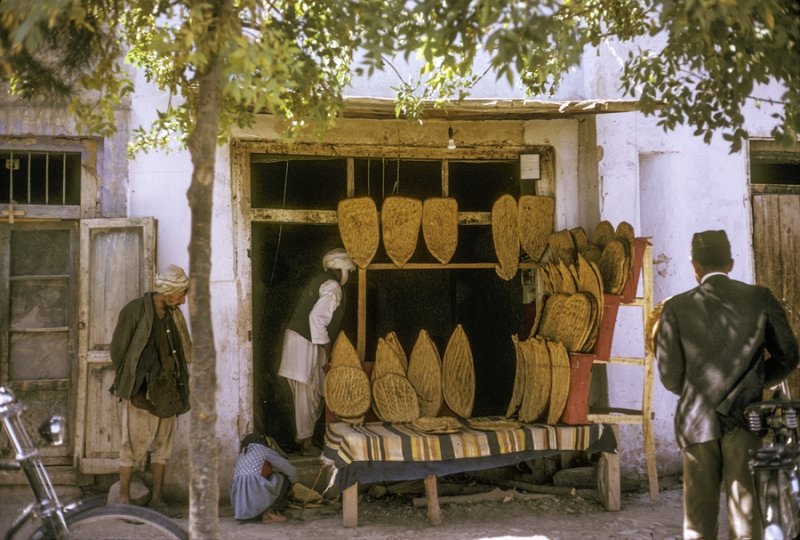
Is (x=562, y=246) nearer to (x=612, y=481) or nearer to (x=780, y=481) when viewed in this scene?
(x=612, y=481)

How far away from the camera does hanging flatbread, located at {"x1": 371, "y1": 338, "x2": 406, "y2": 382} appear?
6016 millimetres

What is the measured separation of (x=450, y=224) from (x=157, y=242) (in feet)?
7.48

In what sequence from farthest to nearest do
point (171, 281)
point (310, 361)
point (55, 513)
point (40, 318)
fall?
point (310, 361) < point (40, 318) < point (171, 281) < point (55, 513)

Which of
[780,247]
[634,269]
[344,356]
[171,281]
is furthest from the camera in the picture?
[780,247]

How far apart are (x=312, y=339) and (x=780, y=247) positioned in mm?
4130

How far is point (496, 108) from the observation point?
18.5 feet

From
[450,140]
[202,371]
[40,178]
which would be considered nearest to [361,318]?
[450,140]

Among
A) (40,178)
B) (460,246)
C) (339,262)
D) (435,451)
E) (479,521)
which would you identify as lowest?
(479,521)

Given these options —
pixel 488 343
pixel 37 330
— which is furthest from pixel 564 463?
pixel 37 330

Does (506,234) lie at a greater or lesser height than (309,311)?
greater

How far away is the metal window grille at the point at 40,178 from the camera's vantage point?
19.2 feet

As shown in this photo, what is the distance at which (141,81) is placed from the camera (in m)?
6.00

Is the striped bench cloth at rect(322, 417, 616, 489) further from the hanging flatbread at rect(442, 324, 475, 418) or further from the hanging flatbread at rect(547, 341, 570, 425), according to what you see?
the hanging flatbread at rect(442, 324, 475, 418)

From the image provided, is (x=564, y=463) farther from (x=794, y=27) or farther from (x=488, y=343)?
(x=794, y=27)
